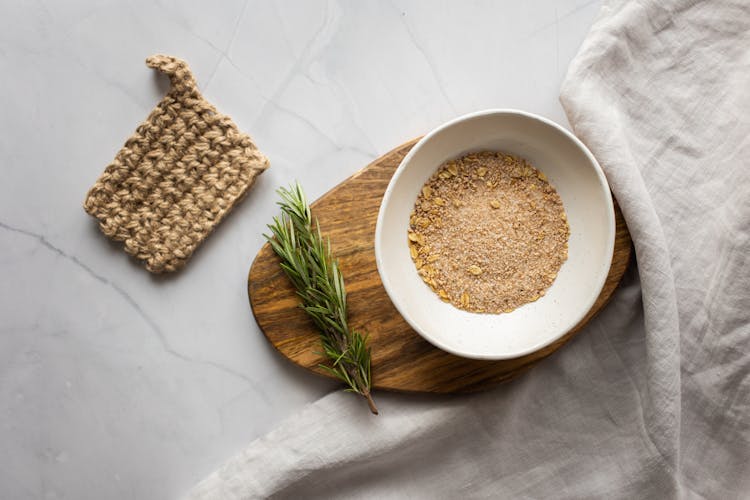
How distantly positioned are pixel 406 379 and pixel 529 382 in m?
0.23

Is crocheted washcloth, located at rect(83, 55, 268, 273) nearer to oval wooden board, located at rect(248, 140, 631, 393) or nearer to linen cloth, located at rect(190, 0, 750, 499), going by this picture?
oval wooden board, located at rect(248, 140, 631, 393)

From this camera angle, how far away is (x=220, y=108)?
40.6 inches

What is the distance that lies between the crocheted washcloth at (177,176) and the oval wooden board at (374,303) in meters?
0.13

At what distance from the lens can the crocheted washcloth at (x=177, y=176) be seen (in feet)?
3.26

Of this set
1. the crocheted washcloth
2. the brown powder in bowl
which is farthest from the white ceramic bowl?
the crocheted washcloth

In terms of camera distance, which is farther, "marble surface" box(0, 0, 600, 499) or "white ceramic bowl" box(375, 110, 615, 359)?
"marble surface" box(0, 0, 600, 499)

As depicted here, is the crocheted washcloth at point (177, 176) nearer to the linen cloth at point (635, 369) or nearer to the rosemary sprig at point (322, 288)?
the rosemary sprig at point (322, 288)

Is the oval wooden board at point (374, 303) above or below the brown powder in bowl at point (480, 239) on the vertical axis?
below

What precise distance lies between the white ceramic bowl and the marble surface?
0.38 ft

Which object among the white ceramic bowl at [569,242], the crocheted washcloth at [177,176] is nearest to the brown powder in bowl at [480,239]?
the white ceramic bowl at [569,242]

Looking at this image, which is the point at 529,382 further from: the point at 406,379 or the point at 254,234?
the point at 254,234

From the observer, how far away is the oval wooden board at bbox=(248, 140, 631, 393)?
965 millimetres

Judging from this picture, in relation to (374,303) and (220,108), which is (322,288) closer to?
(374,303)

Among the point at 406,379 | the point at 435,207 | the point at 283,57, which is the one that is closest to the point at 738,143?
the point at 435,207
